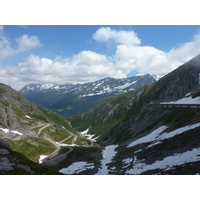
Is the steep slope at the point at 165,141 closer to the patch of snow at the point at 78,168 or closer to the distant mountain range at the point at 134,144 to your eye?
the distant mountain range at the point at 134,144

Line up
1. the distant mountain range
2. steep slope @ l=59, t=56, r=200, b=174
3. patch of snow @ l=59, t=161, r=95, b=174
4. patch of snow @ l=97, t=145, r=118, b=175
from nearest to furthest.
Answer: the distant mountain range
steep slope @ l=59, t=56, r=200, b=174
patch of snow @ l=97, t=145, r=118, b=175
patch of snow @ l=59, t=161, r=95, b=174

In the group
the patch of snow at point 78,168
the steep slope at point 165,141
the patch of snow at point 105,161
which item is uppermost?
the steep slope at point 165,141

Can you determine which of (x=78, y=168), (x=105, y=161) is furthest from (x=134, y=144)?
(x=78, y=168)

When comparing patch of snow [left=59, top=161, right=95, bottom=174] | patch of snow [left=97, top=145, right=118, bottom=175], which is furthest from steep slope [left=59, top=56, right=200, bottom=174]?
patch of snow [left=59, top=161, right=95, bottom=174]

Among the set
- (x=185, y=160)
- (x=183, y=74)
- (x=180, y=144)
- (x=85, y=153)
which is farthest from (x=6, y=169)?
(x=183, y=74)

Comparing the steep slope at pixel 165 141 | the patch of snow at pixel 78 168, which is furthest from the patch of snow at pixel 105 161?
the patch of snow at pixel 78 168

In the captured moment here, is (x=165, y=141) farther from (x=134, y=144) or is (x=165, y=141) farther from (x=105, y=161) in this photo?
(x=105, y=161)

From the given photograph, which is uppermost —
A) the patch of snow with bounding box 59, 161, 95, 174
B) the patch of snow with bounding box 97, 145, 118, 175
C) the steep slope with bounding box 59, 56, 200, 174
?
the steep slope with bounding box 59, 56, 200, 174

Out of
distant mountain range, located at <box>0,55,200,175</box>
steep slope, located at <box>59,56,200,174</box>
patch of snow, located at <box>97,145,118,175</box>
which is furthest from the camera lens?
patch of snow, located at <box>97,145,118,175</box>

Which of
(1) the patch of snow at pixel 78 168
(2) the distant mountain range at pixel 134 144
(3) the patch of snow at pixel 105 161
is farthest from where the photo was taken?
(1) the patch of snow at pixel 78 168

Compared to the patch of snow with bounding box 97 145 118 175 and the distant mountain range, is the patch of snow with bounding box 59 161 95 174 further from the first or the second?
the patch of snow with bounding box 97 145 118 175

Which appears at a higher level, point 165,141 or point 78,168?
point 165,141

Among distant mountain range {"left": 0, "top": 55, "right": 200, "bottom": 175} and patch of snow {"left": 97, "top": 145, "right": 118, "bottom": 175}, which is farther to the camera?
patch of snow {"left": 97, "top": 145, "right": 118, "bottom": 175}

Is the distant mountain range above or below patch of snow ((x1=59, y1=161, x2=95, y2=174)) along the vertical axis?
above
